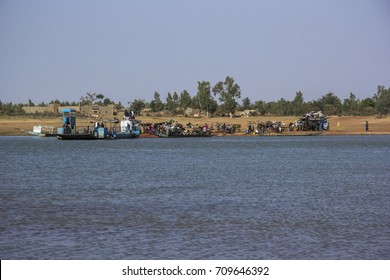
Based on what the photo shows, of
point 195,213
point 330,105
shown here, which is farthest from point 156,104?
point 195,213

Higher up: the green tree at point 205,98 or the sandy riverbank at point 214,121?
the green tree at point 205,98

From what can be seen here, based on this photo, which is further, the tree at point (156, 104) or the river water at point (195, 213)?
the tree at point (156, 104)

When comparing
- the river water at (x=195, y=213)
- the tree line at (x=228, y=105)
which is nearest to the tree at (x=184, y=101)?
the tree line at (x=228, y=105)

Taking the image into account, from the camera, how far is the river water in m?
21.1

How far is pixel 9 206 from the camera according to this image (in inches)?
1225

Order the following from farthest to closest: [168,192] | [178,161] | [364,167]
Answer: [178,161]
[364,167]
[168,192]

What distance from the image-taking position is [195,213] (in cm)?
2823

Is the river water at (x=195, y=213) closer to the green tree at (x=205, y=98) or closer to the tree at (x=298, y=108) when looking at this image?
the green tree at (x=205, y=98)

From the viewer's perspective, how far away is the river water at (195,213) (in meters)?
21.1

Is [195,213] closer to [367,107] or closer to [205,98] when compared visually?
[205,98]
